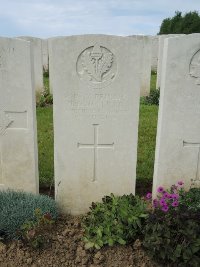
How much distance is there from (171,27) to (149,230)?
32.2 meters

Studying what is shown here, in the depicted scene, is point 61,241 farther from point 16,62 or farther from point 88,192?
A: point 16,62

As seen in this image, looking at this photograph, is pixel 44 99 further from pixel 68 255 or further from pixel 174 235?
pixel 174 235

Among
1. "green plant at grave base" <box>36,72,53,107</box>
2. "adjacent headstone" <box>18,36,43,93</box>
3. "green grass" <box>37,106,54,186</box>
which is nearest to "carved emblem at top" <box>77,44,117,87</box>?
"green grass" <box>37,106,54,186</box>

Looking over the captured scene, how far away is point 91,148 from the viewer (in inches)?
150

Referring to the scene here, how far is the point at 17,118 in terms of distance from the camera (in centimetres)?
376

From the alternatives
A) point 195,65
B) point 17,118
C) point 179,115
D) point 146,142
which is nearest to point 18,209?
point 17,118

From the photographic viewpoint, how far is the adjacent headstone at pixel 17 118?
3.55 meters

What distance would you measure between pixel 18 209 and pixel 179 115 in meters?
2.09

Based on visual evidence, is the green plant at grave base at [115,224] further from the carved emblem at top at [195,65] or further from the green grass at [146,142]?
the carved emblem at top at [195,65]

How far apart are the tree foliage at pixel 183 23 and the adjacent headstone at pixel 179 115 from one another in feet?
93.3

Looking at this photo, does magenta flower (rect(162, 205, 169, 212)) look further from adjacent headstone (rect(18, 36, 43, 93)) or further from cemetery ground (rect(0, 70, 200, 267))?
adjacent headstone (rect(18, 36, 43, 93))

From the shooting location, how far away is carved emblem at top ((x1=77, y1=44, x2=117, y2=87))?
345 centimetres

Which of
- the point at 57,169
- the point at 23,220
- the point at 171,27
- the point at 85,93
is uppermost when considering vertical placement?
the point at 171,27

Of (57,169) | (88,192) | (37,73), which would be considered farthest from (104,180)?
(37,73)
